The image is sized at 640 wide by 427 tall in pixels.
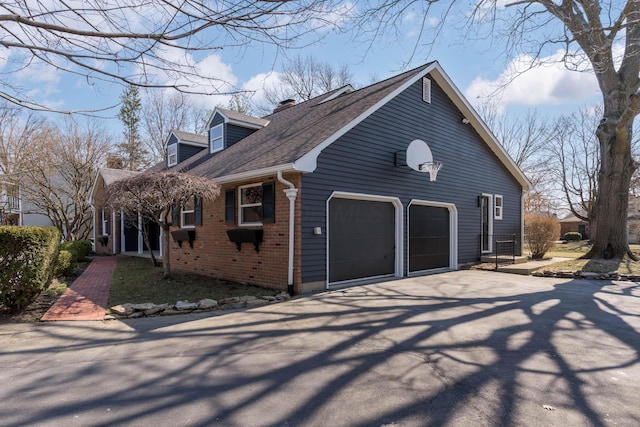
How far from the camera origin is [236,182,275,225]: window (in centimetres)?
864

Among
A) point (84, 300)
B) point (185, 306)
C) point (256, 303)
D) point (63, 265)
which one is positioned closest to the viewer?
point (185, 306)

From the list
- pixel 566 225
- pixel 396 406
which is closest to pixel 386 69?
pixel 396 406

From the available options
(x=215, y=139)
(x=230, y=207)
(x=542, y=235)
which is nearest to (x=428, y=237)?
(x=230, y=207)

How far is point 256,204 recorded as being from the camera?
30.7 ft

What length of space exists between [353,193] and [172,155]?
1155cm

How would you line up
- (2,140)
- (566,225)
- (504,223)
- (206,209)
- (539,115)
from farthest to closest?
(566,225), (539,115), (2,140), (504,223), (206,209)

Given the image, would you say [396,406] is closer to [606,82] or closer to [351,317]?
[351,317]

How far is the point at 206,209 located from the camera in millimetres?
11109

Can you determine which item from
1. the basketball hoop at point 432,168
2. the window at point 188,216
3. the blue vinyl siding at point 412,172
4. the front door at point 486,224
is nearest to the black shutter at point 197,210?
the window at point 188,216

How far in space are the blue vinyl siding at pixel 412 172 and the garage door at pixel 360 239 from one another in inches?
15.3

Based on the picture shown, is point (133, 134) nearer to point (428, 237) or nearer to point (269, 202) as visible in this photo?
point (269, 202)

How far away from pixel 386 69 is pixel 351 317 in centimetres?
628

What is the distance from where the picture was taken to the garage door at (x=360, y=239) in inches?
351

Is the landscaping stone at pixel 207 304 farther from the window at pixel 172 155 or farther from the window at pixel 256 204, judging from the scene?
the window at pixel 172 155
